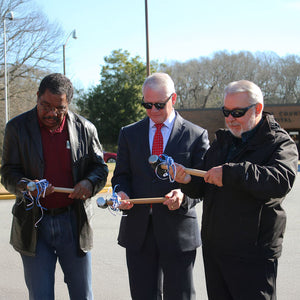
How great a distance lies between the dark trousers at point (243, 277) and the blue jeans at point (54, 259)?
37.7 inches

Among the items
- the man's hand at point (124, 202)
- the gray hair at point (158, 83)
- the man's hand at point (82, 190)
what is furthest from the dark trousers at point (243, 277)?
the gray hair at point (158, 83)

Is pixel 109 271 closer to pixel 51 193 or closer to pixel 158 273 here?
pixel 158 273

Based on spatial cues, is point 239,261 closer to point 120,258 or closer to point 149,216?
point 149,216

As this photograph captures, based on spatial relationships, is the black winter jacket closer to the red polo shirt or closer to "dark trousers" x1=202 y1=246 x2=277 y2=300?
"dark trousers" x1=202 y1=246 x2=277 y2=300

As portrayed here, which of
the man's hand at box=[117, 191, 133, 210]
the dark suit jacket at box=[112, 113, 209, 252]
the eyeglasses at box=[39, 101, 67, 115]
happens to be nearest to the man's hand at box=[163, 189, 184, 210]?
the dark suit jacket at box=[112, 113, 209, 252]

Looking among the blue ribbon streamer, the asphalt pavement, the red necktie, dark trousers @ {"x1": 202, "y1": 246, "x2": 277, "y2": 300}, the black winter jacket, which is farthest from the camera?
the asphalt pavement

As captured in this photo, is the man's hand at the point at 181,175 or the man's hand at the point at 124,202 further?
the man's hand at the point at 124,202

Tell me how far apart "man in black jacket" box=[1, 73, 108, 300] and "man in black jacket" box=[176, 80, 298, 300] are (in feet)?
2.83

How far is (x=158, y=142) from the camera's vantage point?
304 cm

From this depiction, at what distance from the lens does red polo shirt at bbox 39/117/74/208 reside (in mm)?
2787

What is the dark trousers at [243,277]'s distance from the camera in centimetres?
236

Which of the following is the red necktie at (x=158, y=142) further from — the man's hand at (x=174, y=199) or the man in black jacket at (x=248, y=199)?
the man in black jacket at (x=248, y=199)

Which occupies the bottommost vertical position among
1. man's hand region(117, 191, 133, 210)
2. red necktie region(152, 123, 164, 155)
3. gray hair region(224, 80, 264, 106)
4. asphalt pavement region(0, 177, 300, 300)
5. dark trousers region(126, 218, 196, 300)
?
asphalt pavement region(0, 177, 300, 300)

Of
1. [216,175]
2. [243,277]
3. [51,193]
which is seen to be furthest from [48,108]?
[243,277]
